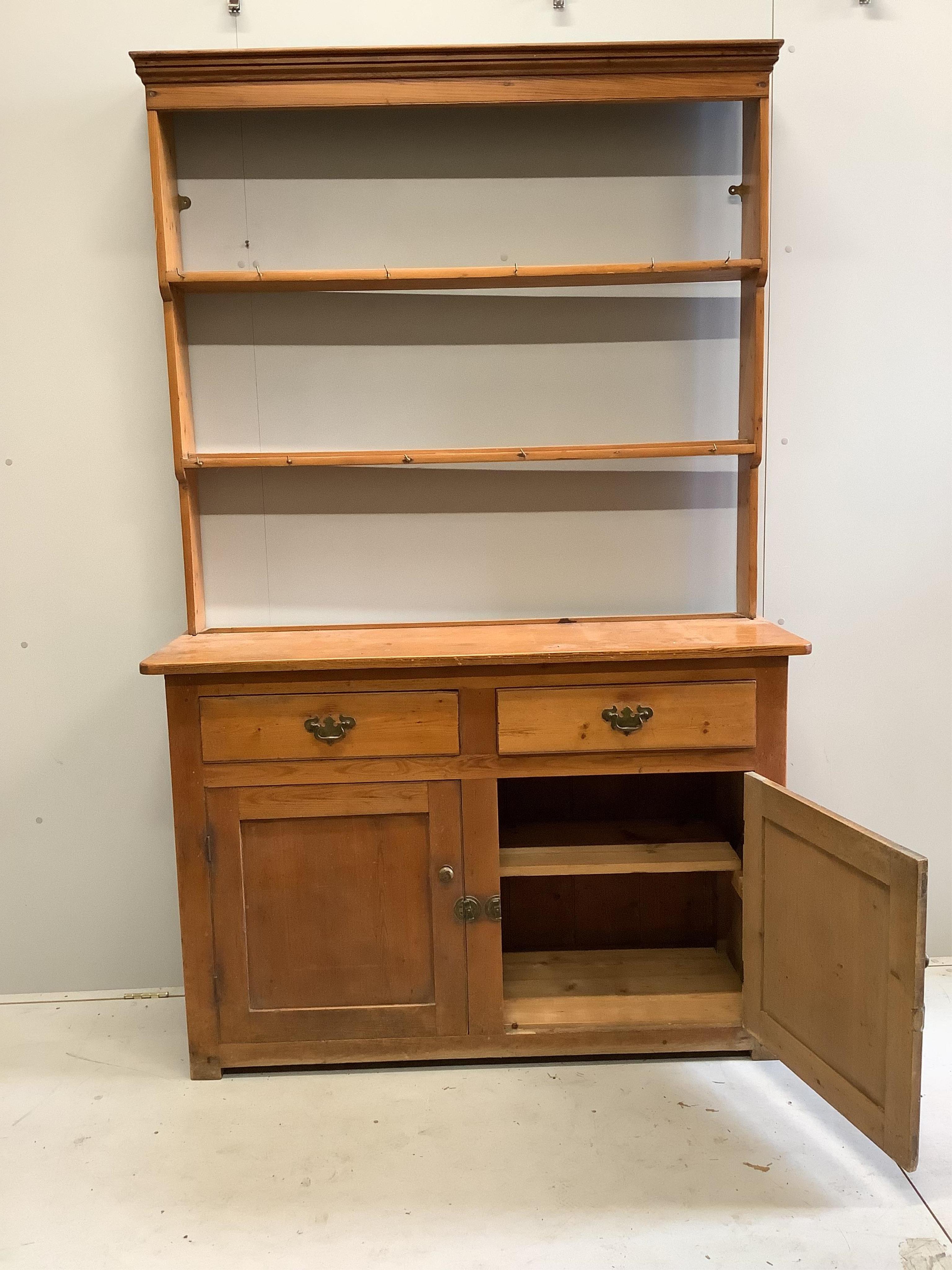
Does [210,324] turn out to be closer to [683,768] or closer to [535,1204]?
[683,768]

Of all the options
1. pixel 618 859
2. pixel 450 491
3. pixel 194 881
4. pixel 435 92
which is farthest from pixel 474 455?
pixel 194 881

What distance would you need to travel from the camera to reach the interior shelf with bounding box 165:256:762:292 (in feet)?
7.11

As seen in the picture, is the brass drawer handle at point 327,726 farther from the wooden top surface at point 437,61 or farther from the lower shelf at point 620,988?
the wooden top surface at point 437,61

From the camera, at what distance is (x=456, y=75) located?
2119 mm

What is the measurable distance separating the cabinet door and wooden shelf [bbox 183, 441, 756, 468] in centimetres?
77

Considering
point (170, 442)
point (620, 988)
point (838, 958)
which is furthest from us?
point (170, 442)

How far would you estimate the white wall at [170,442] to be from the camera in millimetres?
2322

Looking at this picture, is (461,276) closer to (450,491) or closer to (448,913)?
(450,491)

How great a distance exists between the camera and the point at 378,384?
2434 millimetres

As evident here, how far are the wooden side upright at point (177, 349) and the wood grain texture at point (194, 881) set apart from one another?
38 cm

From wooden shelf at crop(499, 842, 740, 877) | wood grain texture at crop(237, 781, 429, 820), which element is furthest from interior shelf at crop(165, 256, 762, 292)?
wooden shelf at crop(499, 842, 740, 877)

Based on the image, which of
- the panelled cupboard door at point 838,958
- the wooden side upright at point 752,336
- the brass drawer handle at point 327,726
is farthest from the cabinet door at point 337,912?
the wooden side upright at point 752,336

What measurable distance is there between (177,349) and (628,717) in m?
1.39

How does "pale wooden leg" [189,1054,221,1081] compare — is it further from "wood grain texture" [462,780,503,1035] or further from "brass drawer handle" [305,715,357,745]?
"brass drawer handle" [305,715,357,745]
